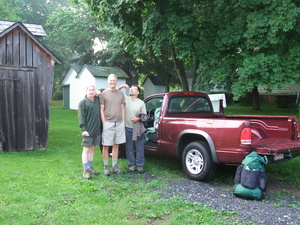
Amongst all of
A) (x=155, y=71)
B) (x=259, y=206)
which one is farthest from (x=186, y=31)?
(x=155, y=71)

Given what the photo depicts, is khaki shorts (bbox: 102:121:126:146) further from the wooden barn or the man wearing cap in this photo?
the wooden barn

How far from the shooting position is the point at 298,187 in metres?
5.84

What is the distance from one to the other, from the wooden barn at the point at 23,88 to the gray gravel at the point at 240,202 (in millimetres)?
5133

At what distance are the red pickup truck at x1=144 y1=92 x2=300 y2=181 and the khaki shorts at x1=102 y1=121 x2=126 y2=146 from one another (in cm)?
100

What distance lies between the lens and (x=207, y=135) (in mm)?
5855

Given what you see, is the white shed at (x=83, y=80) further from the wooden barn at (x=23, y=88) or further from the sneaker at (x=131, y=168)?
the sneaker at (x=131, y=168)

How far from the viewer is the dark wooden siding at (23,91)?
29.1 feet

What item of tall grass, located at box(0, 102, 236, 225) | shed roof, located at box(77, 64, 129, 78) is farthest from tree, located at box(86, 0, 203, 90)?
shed roof, located at box(77, 64, 129, 78)

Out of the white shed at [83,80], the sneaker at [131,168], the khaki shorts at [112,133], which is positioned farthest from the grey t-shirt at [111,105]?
the white shed at [83,80]

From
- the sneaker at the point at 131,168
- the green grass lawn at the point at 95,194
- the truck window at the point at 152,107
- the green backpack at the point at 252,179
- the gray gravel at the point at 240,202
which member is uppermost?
the truck window at the point at 152,107

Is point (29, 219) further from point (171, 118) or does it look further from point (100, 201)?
point (171, 118)

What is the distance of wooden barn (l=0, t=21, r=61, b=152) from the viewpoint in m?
8.86

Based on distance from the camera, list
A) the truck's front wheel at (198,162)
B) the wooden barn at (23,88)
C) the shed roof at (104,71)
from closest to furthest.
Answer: the truck's front wheel at (198,162), the wooden barn at (23,88), the shed roof at (104,71)

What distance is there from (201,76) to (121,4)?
469 centimetres
